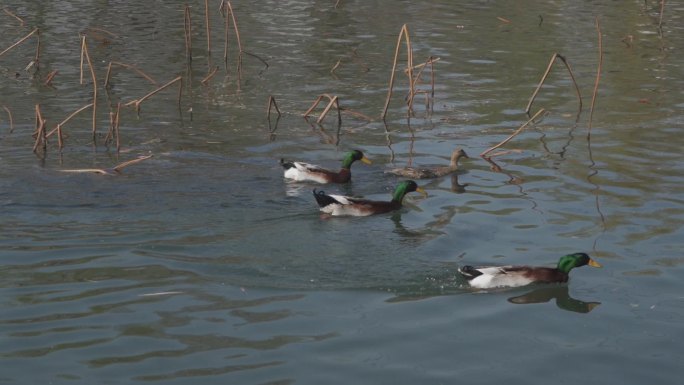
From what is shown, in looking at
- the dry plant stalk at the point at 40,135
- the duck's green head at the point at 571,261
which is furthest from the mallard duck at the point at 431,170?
the dry plant stalk at the point at 40,135

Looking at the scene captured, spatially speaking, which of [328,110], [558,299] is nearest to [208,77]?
[328,110]

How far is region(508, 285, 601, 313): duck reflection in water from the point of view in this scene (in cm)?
1185

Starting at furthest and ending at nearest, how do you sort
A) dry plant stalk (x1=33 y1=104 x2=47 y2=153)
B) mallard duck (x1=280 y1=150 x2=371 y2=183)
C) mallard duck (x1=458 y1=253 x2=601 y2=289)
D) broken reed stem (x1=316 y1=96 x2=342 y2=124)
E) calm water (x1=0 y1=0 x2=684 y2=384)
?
broken reed stem (x1=316 y1=96 x2=342 y2=124) → dry plant stalk (x1=33 y1=104 x2=47 y2=153) → mallard duck (x1=280 y1=150 x2=371 y2=183) → mallard duck (x1=458 y1=253 x2=601 y2=289) → calm water (x1=0 y1=0 x2=684 y2=384)

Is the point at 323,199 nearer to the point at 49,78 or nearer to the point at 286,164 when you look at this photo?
the point at 286,164

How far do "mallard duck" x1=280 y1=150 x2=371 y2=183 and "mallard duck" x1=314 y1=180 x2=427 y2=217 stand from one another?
3.80 feet

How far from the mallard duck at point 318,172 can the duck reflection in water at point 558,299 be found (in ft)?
16.3

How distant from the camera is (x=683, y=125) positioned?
20203mm

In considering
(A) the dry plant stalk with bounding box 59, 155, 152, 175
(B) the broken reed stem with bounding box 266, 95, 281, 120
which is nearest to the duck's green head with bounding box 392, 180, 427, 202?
(A) the dry plant stalk with bounding box 59, 155, 152, 175

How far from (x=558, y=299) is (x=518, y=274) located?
51 cm

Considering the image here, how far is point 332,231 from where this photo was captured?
46.5ft

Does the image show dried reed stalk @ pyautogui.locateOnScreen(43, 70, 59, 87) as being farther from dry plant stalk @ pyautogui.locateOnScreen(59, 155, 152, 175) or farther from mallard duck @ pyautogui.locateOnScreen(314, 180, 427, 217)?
mallard duck @ pyautogui.locateOnScreen(314, 180, 427, 217)

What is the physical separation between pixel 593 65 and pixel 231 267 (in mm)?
15331

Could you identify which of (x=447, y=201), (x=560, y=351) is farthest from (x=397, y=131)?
(x=560, y=351)

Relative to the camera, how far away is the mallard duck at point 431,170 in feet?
55.3
